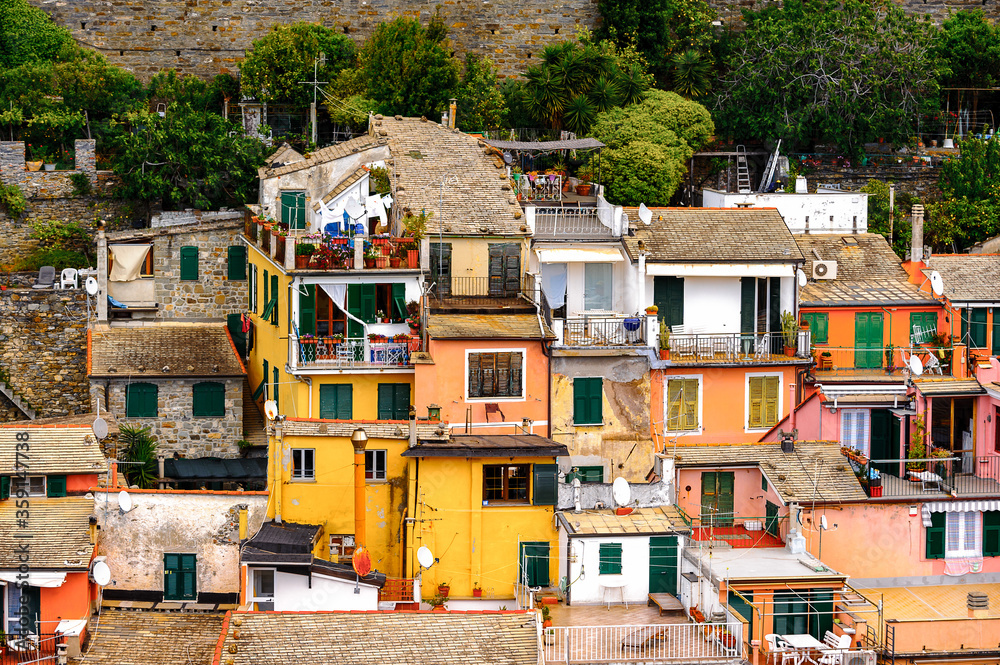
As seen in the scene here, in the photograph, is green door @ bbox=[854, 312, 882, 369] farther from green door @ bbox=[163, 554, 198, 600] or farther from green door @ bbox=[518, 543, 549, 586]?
green door @ bbox=[163, 554, 198, 600]

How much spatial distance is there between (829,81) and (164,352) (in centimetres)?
2114

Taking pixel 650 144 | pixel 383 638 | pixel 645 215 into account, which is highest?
pixel 650 144

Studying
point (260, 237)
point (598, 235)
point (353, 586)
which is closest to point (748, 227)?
point (598, 235)

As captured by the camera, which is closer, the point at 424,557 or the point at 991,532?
the point at 424,557

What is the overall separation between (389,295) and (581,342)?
4.24 m

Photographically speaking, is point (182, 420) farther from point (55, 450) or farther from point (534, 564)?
point (534, 564)

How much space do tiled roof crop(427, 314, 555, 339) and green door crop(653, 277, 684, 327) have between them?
318 centimetres

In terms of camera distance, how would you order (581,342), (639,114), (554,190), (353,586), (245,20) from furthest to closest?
1. (245,20)
2. (639,114)
3. (554,190)
4. (581,342)
5. (353,586)

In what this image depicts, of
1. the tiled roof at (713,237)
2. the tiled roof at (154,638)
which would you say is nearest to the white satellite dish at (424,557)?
the tiled roof at (154,638)

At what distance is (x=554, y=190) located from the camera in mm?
45812

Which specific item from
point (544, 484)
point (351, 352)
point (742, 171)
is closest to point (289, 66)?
point (742, 171)

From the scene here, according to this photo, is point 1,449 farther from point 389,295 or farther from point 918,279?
point 918,279

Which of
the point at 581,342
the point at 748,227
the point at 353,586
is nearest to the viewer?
A: the point at 353,586

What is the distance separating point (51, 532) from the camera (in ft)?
109
